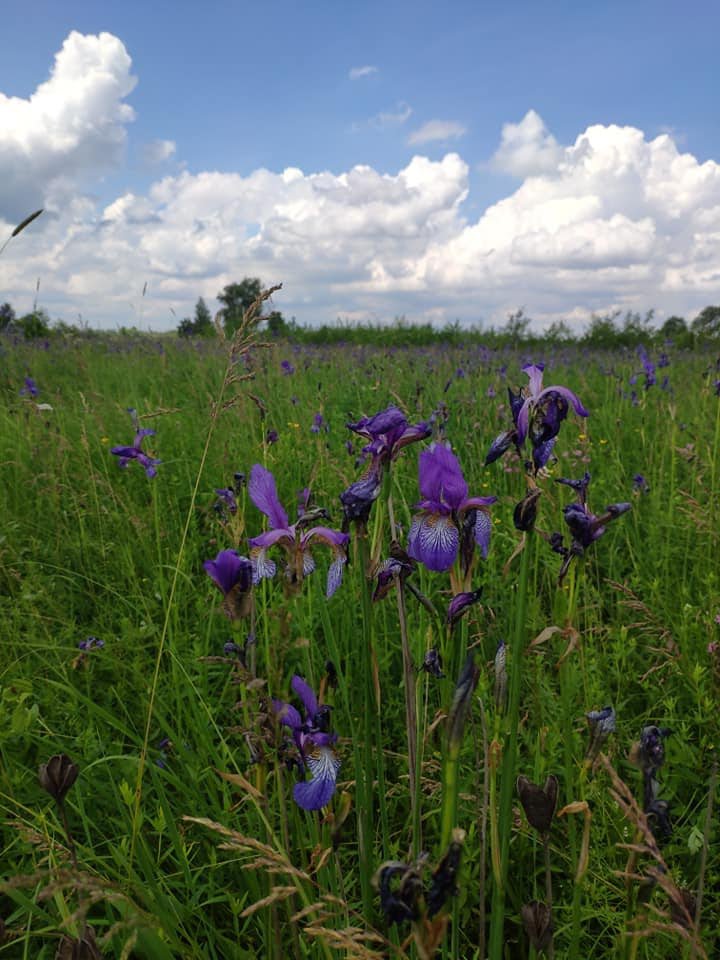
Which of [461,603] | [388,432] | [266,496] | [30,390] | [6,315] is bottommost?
[461,603]

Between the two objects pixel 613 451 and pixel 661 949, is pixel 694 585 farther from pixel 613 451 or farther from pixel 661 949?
pixel 661 949

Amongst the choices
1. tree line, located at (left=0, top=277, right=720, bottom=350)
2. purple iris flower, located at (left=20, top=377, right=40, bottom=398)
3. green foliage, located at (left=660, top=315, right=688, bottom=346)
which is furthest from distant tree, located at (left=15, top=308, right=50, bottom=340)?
green foliage, located at (left=660, top=315, right=688, bottom=346)

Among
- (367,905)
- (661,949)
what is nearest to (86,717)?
(367,905)

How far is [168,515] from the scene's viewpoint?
3.45 metres

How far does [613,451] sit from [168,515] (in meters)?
2.86

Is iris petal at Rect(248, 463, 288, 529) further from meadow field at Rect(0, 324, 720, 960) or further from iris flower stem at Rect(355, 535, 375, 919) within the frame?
iris flower stem at Rect(355, 535, 375, 919)

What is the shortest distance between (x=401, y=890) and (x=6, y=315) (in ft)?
39.0

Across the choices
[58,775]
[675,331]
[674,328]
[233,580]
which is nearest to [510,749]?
[233,580]

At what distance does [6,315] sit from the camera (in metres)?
10.5

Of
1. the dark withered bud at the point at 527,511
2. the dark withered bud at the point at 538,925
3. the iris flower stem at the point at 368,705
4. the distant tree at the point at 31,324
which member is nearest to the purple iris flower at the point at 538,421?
the dark withered bud at the point at 527,511

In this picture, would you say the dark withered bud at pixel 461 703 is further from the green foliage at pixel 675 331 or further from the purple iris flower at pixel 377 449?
the green foliage at pixel 675 331

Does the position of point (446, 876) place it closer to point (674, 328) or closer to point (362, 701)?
point (362, 701)

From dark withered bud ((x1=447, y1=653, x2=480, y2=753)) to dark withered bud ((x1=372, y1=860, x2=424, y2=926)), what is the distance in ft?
0.52

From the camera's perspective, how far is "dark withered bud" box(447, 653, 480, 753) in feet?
2.58
